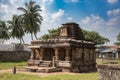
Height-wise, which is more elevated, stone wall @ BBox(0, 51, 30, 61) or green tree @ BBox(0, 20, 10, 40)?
green tree @ BBox(0, 20, 10, 40)

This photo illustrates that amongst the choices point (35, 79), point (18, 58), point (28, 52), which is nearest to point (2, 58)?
point (18, 58)

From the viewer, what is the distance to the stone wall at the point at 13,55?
3641 cm

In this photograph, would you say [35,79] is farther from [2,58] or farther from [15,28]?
[15,28]

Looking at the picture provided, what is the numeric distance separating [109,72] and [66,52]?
1260cm

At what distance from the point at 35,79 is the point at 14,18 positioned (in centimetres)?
3970

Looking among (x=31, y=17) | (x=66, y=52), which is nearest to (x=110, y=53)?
(x=31, y=17)

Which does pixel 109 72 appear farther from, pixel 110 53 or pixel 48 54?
pixel 110 53

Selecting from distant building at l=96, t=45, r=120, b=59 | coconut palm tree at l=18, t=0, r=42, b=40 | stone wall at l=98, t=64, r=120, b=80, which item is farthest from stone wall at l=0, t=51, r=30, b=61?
stone wall at l=98, t=64, r=120, b=80

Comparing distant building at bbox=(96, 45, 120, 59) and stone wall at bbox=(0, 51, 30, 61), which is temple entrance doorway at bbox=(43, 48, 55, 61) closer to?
stone wall at bbox=(0, 51, 30, 61)

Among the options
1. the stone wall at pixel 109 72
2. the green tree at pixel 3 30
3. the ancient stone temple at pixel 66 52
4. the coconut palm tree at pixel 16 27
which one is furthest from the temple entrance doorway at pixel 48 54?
the green tree at pixel 3 30

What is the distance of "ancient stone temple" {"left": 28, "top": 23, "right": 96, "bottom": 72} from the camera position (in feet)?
74.5

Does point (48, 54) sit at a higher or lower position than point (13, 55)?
higher

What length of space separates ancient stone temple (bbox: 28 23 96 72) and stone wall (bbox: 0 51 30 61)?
38.5 feet

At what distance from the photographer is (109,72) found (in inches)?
412
